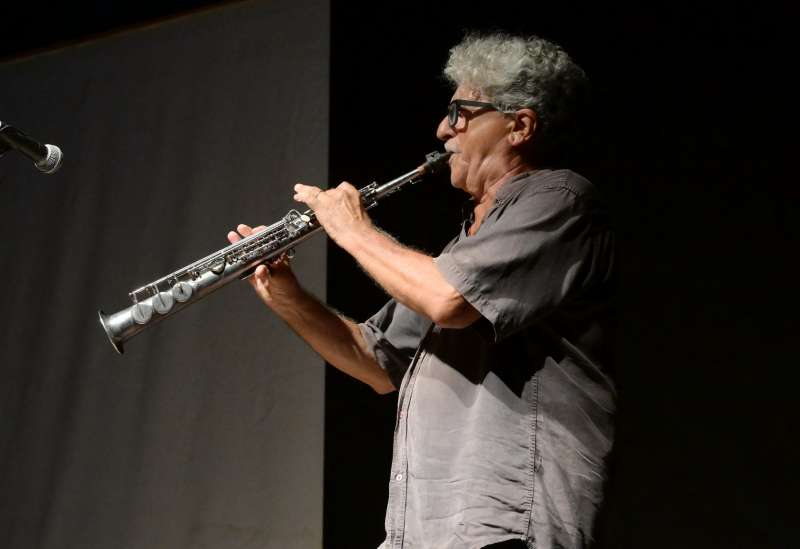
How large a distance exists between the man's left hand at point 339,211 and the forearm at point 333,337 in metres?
0.32

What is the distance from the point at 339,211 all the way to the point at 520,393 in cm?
50

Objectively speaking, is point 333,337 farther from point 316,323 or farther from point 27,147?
point 27,147

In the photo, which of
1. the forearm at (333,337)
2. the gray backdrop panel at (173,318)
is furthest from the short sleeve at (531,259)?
the gray backdrop panel at (173,318)

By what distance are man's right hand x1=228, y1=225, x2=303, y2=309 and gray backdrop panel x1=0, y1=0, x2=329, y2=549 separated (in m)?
0.70

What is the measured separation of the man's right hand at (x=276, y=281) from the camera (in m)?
2.10

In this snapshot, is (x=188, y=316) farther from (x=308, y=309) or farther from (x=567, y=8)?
(x=567, y=8)

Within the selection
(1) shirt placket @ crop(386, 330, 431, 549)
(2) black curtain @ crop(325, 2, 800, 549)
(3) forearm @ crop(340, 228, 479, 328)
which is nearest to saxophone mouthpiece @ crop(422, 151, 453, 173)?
(3) forearm @ crop(340, 228, 479, 328)

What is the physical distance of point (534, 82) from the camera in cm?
187

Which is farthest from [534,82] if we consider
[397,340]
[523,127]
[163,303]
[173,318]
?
[173,318]

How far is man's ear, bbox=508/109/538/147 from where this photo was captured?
1.85 metres

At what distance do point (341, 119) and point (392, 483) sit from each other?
147cm

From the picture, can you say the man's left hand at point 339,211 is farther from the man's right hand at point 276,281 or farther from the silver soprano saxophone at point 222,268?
the man's right hand at point 276,281

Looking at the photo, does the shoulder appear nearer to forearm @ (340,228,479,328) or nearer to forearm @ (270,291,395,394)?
forearm @ (340,228,479,328)

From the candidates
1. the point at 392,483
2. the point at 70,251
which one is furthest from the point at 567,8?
the point at 70,251
